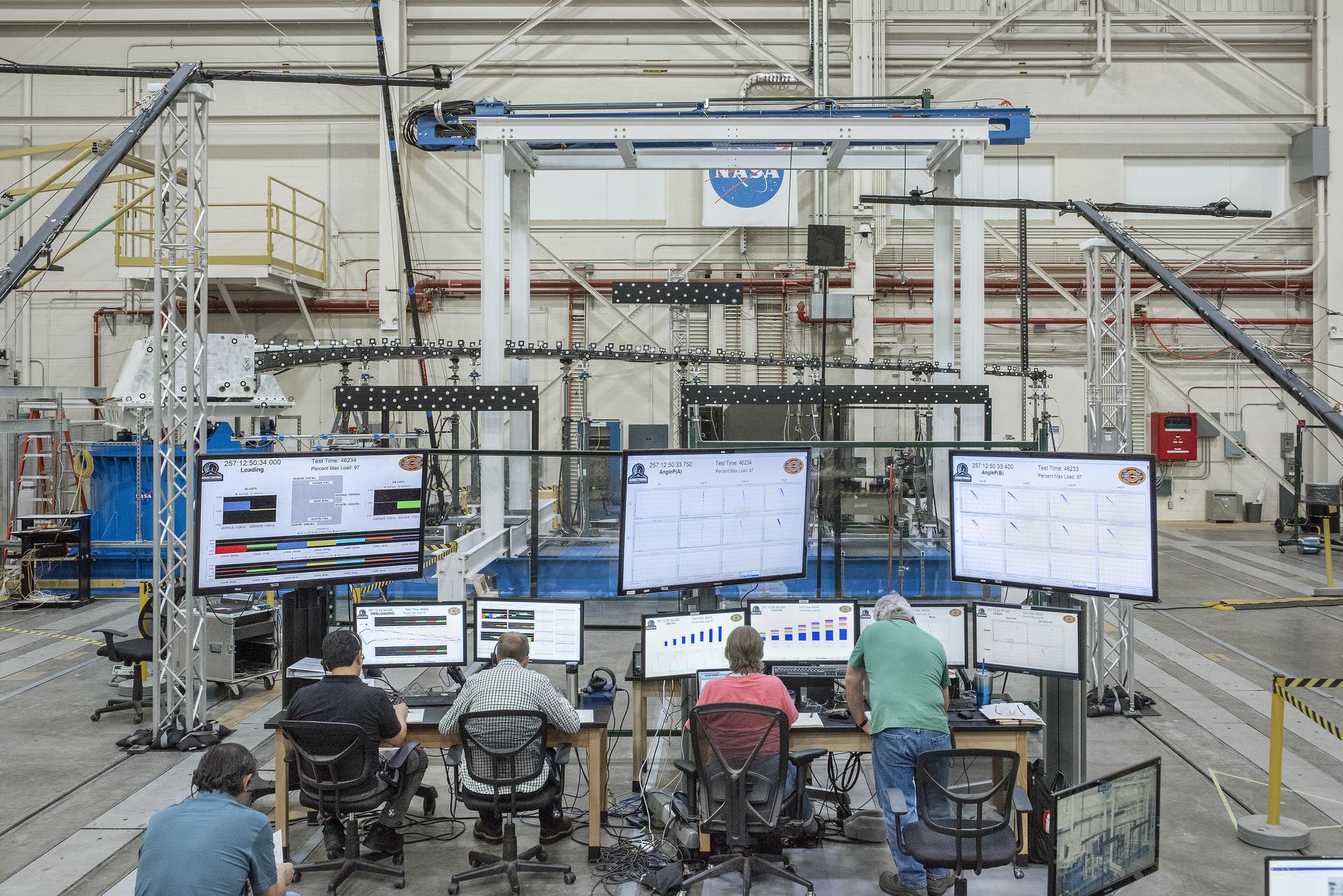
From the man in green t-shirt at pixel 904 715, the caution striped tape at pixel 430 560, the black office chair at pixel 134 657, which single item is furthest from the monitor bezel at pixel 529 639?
the black office chair at pixel 134 657

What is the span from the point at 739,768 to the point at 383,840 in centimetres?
193

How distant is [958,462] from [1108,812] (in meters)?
2.51

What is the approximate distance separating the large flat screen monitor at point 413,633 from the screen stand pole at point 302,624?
0.29 metres

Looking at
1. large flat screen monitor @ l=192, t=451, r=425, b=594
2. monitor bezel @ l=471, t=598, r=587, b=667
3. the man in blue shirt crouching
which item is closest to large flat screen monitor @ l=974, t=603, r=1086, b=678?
monitor bezel @ l=471, t=598, r=587, b=667

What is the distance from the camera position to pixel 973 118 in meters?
9.16

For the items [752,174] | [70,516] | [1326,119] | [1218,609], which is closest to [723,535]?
[1218,609]

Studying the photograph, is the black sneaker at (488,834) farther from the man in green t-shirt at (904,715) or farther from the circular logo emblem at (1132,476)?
the circular logo emblem at (1132,476)

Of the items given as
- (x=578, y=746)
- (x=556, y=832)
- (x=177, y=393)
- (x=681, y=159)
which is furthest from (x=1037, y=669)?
(x=681, y=159)

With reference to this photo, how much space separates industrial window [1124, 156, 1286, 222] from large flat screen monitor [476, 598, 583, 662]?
14583mm

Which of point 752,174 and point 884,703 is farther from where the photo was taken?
point 752,174

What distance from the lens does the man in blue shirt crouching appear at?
3.29 m

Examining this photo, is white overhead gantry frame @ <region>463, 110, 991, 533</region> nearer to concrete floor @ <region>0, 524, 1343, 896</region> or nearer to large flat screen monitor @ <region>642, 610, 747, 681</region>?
concrete floor @ <region>0, 524, 1343, 896</region>

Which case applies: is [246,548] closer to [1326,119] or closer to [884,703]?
[884,703]

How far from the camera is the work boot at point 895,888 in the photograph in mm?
4832
